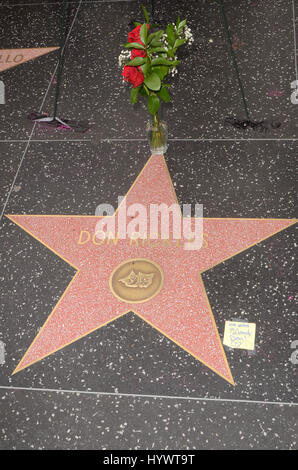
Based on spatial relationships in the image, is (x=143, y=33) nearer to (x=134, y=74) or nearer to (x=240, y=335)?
(x=134, y=74)

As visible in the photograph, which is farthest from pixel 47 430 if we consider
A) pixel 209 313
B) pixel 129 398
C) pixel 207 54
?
pixel 207 54

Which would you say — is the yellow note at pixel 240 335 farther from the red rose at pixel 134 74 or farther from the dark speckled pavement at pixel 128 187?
the red rose at pixel 134 74

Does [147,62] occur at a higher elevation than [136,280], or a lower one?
higher

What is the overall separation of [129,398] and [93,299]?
1.33ft

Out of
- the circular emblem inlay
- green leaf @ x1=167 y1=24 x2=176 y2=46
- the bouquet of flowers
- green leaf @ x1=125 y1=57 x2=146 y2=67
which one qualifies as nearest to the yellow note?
the circular emblem inlay

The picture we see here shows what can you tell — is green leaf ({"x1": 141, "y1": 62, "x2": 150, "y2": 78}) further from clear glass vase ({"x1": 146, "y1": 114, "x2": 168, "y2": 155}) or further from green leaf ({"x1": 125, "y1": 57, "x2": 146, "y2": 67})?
clear glass vase ({"x1": 146, "y1": 114, "x2": 168, "y2": 155})

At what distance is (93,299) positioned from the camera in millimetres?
1973

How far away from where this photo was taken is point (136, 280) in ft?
6.58

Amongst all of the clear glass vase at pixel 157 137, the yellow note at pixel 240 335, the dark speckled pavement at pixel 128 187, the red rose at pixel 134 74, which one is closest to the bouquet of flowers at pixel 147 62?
the red rose at pixel 134 74

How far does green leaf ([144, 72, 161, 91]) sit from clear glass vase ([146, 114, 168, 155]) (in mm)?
374

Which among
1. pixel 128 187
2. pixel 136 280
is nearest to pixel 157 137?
pixel 128 187

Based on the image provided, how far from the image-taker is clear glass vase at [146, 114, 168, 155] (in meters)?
2.36

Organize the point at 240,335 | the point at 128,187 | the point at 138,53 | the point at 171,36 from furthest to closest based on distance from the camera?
1. the point at 128,187
2. the point at 171,36
3. the point at 138,53
4. the point at 240,335

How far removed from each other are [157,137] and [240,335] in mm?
1005
